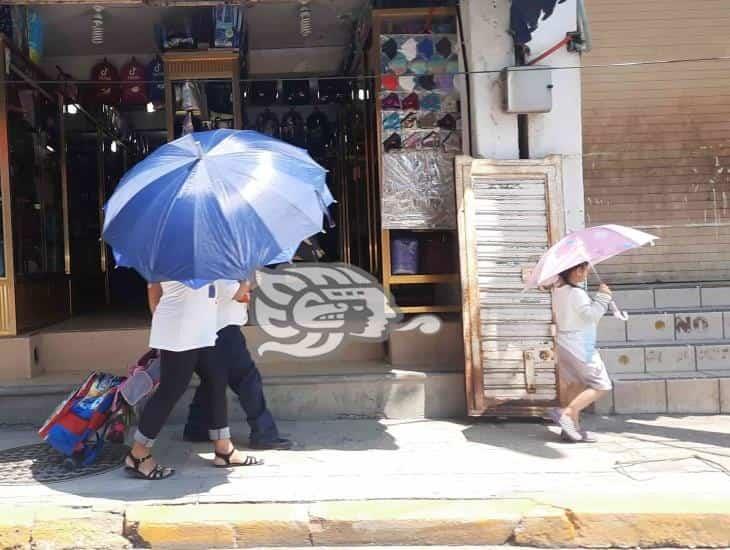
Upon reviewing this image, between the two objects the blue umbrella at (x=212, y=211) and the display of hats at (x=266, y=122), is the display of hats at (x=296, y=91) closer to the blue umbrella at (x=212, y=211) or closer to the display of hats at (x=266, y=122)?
the display of hats at (x=266, y=122)

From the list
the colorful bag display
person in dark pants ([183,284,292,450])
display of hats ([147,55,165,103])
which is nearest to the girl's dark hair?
person in dark pants ([183,284,292,450])

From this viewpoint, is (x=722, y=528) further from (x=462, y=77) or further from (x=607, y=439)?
(x=462, y=77)

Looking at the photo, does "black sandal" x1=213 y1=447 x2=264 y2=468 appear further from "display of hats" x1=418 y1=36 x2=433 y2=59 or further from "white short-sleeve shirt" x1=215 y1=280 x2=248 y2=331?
"display of hats" x1=418 y1=36 x2=433 y2=59

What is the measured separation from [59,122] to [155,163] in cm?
451

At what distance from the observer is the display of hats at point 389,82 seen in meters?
6.54

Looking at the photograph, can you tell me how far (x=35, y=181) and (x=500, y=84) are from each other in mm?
4577

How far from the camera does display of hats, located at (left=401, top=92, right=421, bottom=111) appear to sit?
6547mm

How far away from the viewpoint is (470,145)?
6.34m

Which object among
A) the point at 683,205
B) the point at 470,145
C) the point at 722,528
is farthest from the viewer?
the point at 683,205

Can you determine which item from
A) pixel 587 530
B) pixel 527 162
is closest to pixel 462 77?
pixel 527 162

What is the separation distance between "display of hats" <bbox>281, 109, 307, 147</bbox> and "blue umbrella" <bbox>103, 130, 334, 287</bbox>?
15.0 feet

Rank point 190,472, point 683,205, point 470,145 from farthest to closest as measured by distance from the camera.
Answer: point 683,205 → point 470,145 → point 190,472

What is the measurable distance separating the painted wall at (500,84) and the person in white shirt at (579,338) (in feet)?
3.84

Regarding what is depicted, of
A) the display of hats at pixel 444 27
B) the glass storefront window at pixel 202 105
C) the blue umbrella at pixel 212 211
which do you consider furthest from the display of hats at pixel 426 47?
the blue umbrella at pixel 212 211
